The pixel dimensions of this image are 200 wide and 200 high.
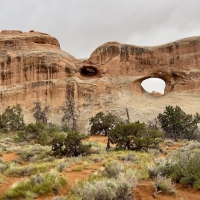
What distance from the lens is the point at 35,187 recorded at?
21.5ft

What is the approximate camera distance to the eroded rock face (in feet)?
160

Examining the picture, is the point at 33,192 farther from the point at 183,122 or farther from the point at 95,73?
the point at 95,73

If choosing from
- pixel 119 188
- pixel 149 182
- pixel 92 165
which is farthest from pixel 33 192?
pixel 92 165

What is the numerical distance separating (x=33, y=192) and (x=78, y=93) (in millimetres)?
44113

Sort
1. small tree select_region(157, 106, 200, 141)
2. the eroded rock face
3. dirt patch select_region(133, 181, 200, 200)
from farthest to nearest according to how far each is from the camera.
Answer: the eroded rock face
small tree select_region(157, 106, 200, 141)
dirt patch select_region(133, 181, 200, 200)

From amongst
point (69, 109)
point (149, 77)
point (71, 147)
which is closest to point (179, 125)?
point (69, 109)

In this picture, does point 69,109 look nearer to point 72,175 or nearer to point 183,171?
point 72,175

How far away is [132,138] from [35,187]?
10.8 metres

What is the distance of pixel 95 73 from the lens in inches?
2208

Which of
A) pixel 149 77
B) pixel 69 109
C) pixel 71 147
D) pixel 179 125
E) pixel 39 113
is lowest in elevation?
pixel 71 147

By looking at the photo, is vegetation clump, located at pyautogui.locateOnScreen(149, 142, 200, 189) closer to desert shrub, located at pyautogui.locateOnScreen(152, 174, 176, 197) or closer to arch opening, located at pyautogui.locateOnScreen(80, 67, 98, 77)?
desert shrub, located at pyautogui.locateOnScreen(152, 174, 176, 197)

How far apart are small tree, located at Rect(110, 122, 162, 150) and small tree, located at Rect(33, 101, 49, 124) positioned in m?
26.7

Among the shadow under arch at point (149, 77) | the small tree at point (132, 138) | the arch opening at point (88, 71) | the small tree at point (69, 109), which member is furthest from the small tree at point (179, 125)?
the arch opening at point (88, 71)

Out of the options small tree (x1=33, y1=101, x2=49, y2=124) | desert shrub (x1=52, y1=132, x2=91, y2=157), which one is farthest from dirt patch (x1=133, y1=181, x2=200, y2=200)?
small tree (x1=33, y1=101, x2=49, y2=124)
